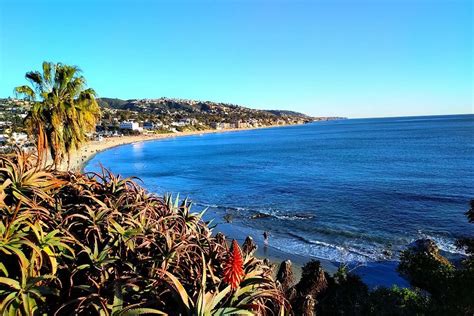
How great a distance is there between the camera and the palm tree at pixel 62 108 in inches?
552

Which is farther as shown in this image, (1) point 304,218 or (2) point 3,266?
(1) point 304,218

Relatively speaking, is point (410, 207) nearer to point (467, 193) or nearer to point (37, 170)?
point (467, 193)

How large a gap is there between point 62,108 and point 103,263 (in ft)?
41.6

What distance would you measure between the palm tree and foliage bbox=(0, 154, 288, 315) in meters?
11.1

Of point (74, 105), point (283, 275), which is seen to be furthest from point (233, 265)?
point (74, 105)

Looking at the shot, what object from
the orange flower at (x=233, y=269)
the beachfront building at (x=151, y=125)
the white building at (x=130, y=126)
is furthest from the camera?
the beachfront building at (x=151, y=125)

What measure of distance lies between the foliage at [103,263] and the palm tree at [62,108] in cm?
1109

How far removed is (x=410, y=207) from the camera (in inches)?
985

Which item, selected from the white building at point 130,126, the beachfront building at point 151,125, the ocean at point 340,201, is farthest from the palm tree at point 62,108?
the beachfront building at point 151,125

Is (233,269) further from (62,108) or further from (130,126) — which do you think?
(130,126)

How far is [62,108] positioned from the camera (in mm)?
14102

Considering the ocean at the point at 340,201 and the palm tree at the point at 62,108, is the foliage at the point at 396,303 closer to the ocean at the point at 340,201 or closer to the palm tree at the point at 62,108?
the ocean at the point at 340,201

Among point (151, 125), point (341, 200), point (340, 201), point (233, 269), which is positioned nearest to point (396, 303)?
point (233, 269)

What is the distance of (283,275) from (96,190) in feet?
17.9
